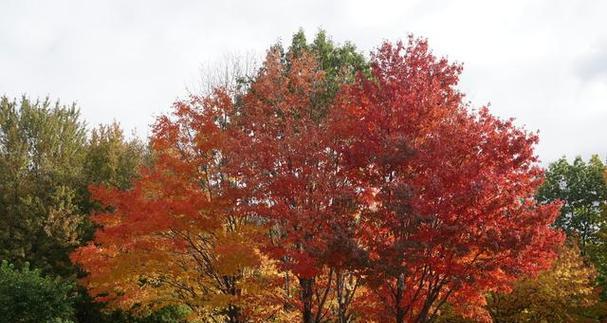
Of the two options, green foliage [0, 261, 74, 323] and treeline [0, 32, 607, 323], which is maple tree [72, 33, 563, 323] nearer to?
treeline [0, 32, 607, 323]

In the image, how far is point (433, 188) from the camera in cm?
1446

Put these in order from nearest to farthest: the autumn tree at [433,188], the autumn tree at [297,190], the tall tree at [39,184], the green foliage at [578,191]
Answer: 1. the autumn tree at [433,188]
2. the autumn tree at [297,190]
3. the tall tree at [39,184]
4. the green foliage at [578,191]

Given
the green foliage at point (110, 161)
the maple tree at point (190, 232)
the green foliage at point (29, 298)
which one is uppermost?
the green foliage at point (110, 161)

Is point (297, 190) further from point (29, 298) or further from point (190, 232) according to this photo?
point (29, 298)

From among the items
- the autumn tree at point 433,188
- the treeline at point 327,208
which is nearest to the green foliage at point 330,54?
the treeline at point 327,208

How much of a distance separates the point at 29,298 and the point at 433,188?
17.6 meters

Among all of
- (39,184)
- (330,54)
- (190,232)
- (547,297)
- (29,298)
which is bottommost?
(29,298)

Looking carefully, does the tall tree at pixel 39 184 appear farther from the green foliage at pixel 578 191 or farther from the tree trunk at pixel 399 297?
the green foliage at pixel 578 191

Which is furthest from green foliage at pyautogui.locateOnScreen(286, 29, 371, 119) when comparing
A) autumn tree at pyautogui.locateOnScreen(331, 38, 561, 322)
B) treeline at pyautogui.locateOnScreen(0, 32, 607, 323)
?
autumn tree at pyautogui.locateOnScreen(331, 38, 561, 322)

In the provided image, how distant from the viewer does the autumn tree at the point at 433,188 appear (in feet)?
47.4

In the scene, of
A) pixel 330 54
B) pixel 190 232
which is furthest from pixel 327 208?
pixel 330 54

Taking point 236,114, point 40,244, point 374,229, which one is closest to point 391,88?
point 374,229

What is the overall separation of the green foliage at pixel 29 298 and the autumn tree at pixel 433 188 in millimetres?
14249

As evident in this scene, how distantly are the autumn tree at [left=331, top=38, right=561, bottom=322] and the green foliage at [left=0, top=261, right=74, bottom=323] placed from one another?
46.7 ft
